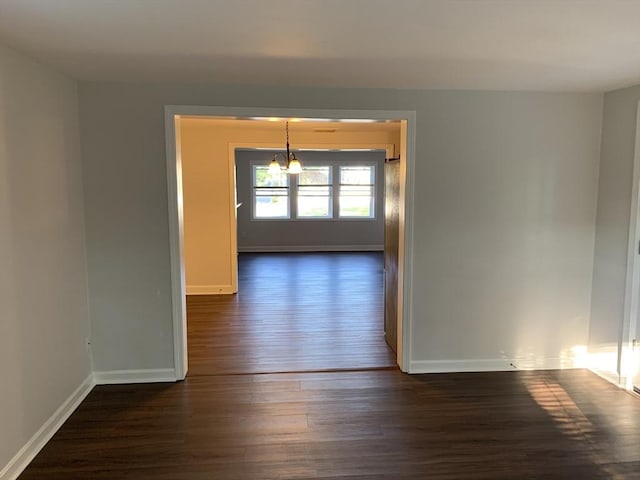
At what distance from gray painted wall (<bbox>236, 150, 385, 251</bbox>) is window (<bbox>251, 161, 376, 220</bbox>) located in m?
0.12

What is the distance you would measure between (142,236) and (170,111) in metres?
0.95

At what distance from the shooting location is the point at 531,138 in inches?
139

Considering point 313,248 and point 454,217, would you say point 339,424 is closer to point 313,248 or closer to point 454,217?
point 454,217

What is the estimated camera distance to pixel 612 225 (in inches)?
136

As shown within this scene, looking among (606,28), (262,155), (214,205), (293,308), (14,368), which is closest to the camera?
(606,28)

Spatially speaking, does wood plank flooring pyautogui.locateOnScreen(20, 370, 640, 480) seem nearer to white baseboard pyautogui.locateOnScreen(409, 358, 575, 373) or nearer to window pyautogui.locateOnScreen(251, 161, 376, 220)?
white baseboard pyautogui.locateOnScreen(409, 358, 575, 373)

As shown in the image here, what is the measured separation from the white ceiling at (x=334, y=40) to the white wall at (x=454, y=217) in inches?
10.2

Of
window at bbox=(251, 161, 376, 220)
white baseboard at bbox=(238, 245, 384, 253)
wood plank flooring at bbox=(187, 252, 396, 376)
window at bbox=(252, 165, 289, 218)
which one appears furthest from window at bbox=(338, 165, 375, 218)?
wood plank flooring at bbox=(187, 252, 396, 376)

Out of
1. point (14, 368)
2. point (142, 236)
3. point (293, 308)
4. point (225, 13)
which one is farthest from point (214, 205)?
point (225, 13)

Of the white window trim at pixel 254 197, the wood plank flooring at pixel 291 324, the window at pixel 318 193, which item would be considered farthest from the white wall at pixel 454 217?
the white window trim at pixel 254 197

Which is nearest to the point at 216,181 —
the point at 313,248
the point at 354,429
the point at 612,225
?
the point at 354,429

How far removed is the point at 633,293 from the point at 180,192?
3463mm

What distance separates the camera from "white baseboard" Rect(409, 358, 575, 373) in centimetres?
369

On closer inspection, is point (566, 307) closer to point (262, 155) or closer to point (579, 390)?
point (579, 390)
